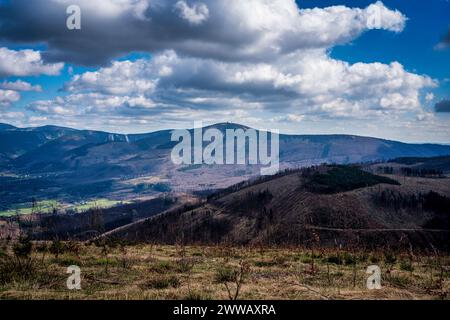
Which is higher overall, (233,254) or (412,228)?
(233,254)

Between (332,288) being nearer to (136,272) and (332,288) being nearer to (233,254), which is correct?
(136,272)
